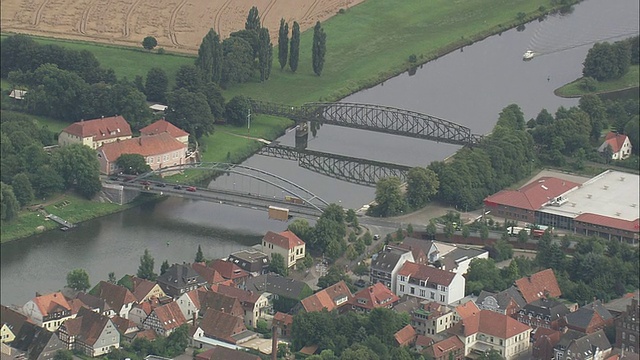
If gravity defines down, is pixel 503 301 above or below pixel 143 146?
below

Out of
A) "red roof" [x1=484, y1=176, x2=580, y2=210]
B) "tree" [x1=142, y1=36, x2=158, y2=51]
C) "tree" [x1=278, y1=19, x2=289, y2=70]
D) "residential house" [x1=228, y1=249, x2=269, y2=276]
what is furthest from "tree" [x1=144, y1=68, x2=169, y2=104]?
"residential house" [x1=228, y1=249, x2=269, y2=276]

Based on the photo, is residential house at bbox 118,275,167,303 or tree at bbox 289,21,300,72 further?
tree at bbox 289,21,300,72

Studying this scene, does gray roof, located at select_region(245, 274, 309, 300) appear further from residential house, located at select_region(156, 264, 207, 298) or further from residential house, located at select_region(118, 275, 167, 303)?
residential house, located at select_region(118, 275, 167, 303)

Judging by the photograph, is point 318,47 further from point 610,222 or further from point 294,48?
point 610,222

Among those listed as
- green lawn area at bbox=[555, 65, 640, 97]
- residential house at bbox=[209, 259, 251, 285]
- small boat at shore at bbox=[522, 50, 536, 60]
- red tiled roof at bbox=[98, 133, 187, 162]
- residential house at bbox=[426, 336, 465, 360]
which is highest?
small boat at shore at bbox=[522, 50, 536, 60]

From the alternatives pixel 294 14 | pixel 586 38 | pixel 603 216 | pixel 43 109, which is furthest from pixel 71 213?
pixel 586 38

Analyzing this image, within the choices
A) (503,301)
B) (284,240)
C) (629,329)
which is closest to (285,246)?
(284,240)
